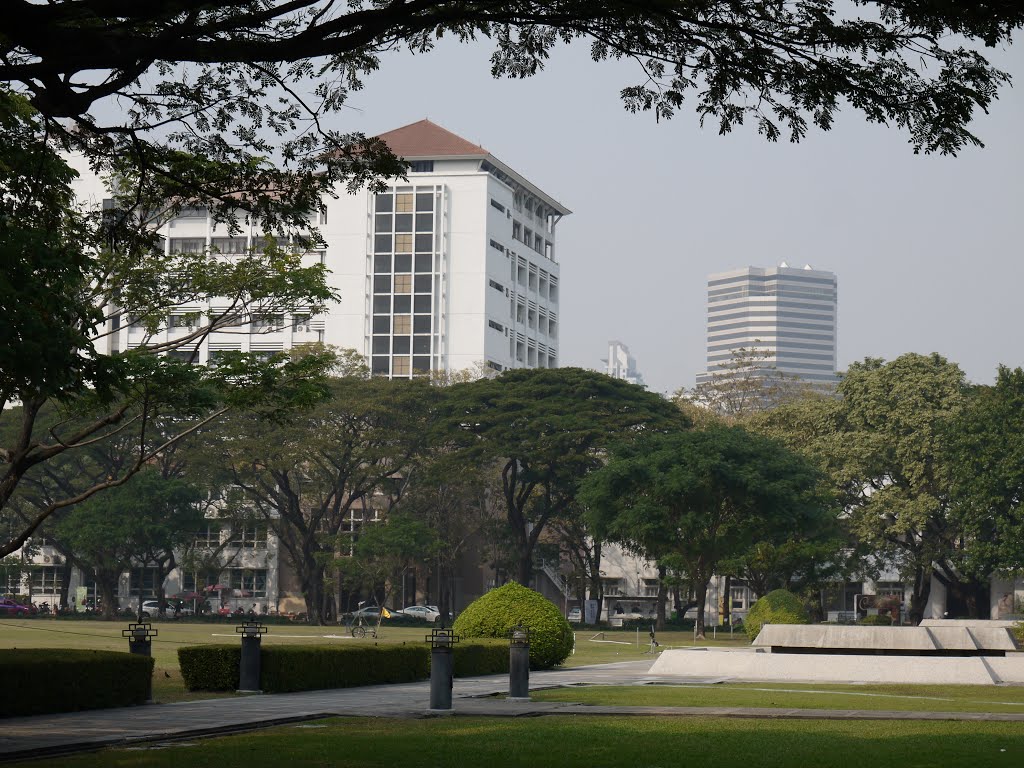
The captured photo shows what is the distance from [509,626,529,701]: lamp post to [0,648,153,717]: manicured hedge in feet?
17.1

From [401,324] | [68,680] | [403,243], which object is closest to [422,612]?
[401,324]

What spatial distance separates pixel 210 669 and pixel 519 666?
506cm

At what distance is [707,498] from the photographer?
58.3m

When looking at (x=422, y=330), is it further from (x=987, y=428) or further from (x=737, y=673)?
(x=737, y=673)

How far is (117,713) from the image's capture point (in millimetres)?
18078

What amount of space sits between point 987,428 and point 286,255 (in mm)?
38677

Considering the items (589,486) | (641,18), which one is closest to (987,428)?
(589,486)

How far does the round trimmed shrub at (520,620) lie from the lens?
29172mm

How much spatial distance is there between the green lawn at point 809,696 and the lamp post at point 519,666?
518 millimetres

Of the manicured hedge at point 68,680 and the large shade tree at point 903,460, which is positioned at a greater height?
the large shade tree at point 903,460

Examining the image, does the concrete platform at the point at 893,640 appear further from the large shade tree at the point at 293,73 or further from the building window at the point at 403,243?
the building window at the point at 403,243

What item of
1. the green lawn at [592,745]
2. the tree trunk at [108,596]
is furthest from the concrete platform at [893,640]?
the tree trunk at [108,596]

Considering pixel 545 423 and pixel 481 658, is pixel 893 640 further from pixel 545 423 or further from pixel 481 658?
pixel 545 423

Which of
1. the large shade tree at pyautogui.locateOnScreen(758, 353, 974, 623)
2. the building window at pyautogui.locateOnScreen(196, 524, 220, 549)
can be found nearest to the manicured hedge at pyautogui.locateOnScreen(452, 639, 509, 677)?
the large shade tree at pyautogui.locateOnScreen(758, 353, 974, 623)
